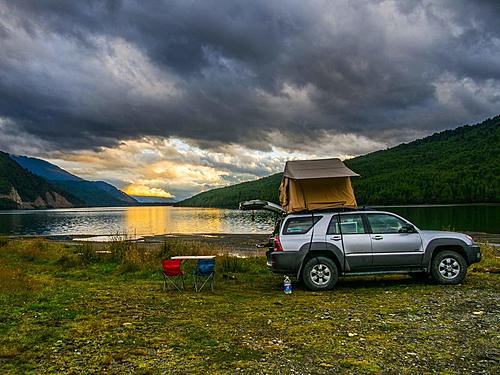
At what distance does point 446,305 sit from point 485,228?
47.8m

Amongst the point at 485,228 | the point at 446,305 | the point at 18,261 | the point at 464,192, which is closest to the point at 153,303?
the point at 446,305

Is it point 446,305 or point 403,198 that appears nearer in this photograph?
point 446,305

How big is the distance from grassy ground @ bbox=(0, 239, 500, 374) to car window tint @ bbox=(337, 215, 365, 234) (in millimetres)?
1645

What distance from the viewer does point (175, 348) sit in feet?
21.1

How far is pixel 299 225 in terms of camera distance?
11.2m

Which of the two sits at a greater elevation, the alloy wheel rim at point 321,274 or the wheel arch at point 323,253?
the wheel arch at point 323,253

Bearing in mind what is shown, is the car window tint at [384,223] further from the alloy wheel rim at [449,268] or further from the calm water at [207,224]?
the calm water at [207,224]

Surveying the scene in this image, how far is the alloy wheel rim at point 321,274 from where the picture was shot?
1105cm

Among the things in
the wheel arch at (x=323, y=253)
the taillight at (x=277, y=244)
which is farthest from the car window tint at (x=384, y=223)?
the taillight at (x=277, y=244)

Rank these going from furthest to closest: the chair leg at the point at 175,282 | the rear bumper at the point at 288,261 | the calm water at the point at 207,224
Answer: the calm water at the point at 207,224, the chair leg at the point at 175,282, the rear bumper at the point at 288,261

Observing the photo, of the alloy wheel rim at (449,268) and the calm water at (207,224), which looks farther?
the calm water at (207,224)

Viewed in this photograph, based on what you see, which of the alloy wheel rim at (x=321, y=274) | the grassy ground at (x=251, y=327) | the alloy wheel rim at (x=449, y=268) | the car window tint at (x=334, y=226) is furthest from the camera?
the alloy wheel rim at (x=449, y=268)

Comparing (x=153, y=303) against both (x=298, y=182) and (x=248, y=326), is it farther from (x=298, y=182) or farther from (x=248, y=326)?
(x=298, y=182)

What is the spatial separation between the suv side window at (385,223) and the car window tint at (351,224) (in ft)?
0.96
